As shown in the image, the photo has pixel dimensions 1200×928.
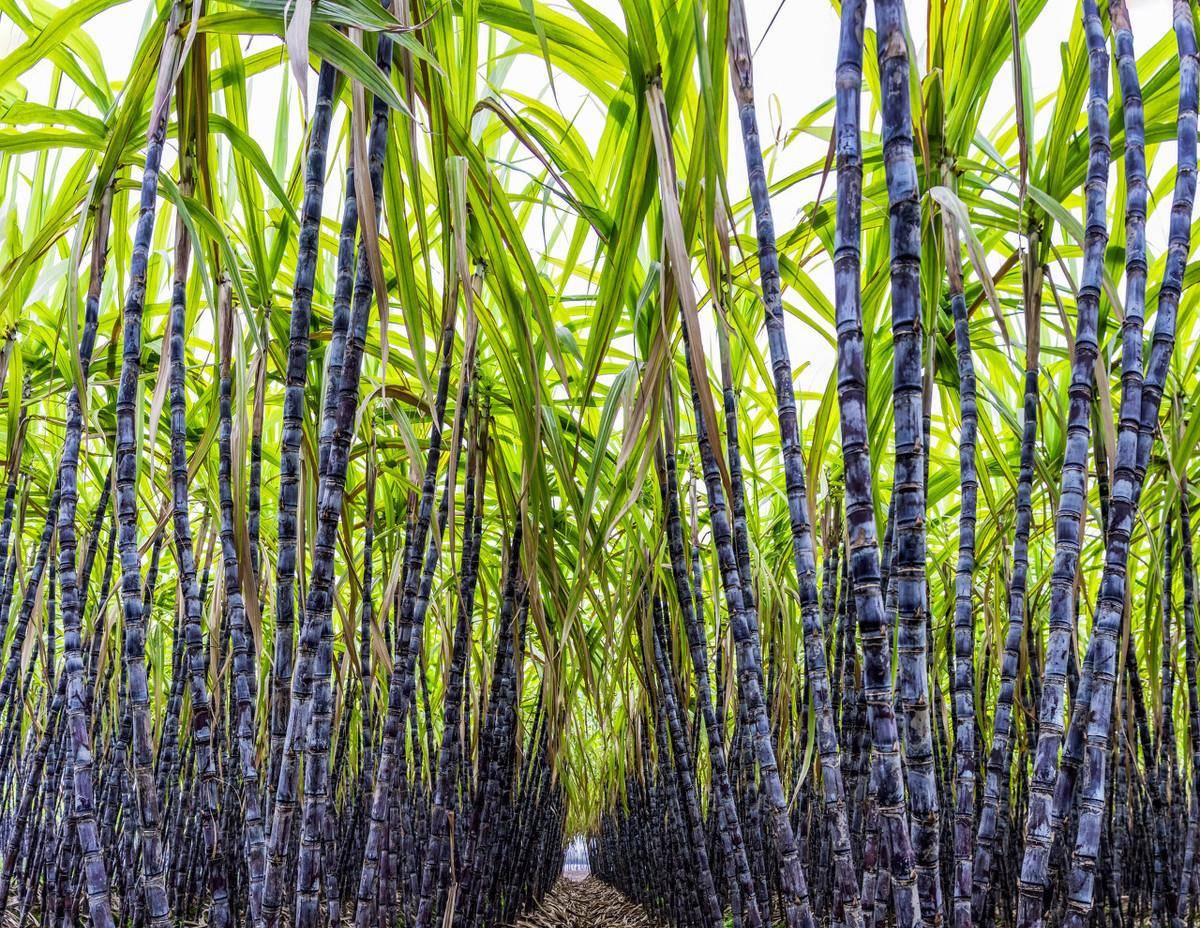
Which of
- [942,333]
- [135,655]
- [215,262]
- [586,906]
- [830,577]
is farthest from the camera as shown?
[586,906]

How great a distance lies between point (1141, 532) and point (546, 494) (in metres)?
1.75

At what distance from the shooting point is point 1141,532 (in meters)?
2.23

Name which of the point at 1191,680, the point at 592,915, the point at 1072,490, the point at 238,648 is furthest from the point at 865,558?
the point at 592,915

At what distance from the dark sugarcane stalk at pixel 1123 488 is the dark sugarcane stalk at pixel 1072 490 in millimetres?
19

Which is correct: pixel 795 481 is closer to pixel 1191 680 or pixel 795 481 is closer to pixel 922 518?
pixel 922 518

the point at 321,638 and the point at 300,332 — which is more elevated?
the point at 300,332

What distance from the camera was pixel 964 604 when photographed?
2.99ft

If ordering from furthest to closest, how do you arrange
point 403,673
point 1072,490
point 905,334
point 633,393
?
point 633,393 → point 403,673 → point 1072,490 → point 905,334

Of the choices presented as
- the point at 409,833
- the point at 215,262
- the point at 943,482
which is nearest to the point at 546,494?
the point at 215,262

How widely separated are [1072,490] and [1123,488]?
Result: 0.12 ft

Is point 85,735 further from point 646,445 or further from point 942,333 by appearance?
point 942,333

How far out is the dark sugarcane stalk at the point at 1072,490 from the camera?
66 centimetres

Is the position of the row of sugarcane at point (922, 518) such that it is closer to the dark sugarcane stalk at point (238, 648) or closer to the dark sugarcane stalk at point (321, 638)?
the dark sugarcane stalk at point (321, 638)

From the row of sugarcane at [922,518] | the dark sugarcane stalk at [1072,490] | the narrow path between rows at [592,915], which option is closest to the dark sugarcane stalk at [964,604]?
the row of sugarcane at [922,518]
